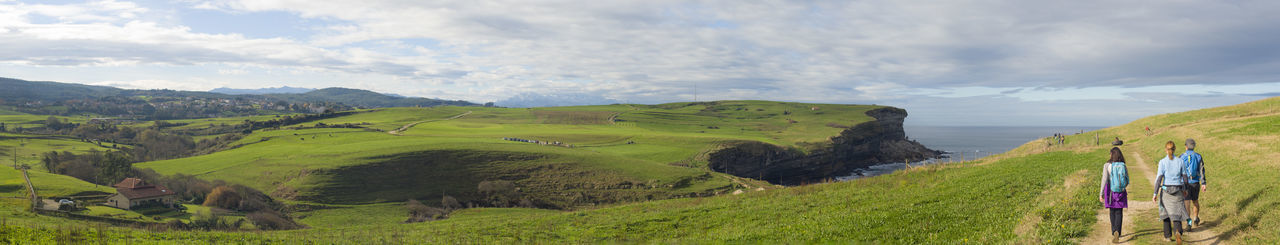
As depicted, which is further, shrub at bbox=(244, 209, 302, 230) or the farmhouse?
the farmhouse

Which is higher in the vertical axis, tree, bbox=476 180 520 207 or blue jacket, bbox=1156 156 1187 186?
blue jacket, bbox=1156 156 1187 186

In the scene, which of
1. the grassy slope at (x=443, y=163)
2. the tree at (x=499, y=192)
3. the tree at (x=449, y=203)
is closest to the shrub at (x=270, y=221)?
the grassy slope at (x=443, y=163)

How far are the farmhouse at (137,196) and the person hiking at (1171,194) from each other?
81003 millimetres

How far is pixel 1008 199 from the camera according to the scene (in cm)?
2019

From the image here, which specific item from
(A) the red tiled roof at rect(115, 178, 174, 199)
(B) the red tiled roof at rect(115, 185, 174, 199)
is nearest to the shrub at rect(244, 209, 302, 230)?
(B) the red tiled roof at rect(115, 185, 174, 199)

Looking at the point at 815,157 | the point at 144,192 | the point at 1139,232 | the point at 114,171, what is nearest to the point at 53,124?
the point at 114,171

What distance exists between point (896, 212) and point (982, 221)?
276cm

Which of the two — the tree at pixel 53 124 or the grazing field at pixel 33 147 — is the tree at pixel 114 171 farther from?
the tree at pixel 53 124

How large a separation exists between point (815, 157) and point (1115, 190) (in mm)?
122374

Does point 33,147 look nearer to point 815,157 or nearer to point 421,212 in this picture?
point 421,212

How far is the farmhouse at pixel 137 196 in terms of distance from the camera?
5988cm

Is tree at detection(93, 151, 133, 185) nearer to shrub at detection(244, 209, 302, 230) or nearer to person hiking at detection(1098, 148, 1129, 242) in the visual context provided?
shrub at detection(244, 209, 302, 230)

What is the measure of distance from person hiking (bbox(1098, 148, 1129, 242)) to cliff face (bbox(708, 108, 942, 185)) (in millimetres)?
74383

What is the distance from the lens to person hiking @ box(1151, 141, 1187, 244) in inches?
510
